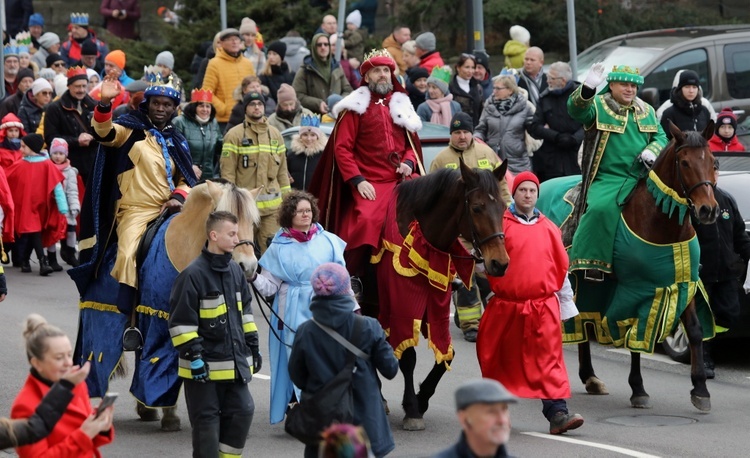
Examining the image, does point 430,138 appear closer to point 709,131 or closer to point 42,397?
point 709,131

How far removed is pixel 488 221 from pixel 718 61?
10869 mm

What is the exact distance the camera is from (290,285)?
416 inches

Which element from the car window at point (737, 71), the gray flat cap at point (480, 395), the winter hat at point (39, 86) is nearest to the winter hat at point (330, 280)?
the gray flat cap at point (480, 395)

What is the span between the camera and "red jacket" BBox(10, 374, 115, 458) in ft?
22.4

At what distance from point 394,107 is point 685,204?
226cm

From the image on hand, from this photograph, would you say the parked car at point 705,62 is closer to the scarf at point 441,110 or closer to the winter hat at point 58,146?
the scarf at point 441,110

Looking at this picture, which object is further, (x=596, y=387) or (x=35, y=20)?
(x=35, y=20)

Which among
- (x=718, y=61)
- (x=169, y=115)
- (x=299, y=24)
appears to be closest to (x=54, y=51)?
(x=299, y=24)

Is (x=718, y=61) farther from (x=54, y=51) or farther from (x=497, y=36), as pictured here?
(x=54, y=51)

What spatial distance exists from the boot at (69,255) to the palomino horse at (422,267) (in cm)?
918

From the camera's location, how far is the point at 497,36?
1114 inches

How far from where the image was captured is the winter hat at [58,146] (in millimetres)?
18906

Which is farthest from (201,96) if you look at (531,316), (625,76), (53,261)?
(531,316)

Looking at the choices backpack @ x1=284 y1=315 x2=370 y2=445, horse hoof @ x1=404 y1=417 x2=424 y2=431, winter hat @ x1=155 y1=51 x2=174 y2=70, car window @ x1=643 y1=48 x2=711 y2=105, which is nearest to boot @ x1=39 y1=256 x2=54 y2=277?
winter hat @ x1=155 y1=51 x2=174 y2=70
